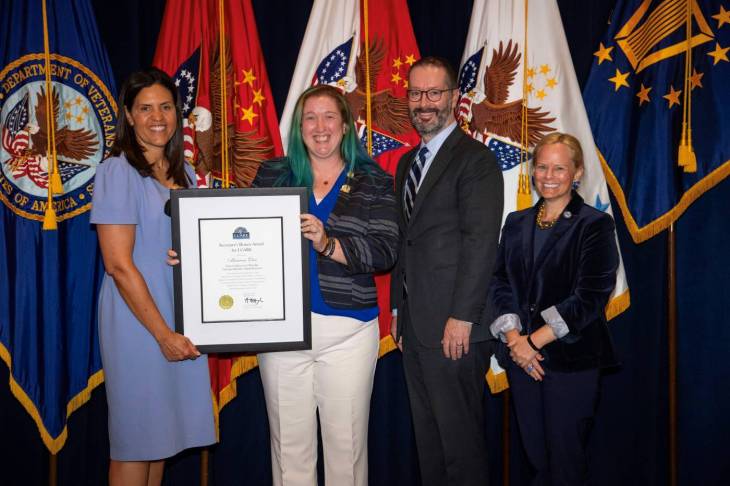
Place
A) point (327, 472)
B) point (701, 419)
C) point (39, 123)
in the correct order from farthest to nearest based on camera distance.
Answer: point (701, 419)
point (39, 123)
point (327, 472)

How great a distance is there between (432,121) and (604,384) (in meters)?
2.01

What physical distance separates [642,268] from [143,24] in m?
3.16

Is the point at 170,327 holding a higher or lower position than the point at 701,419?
higher

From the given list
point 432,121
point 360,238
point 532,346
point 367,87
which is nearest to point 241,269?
point 360,238

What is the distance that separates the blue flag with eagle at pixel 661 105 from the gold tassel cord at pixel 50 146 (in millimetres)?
2728

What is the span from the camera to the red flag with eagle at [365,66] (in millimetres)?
3131

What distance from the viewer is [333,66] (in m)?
3.13

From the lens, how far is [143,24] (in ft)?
10.7

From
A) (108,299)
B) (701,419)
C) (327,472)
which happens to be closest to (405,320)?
(327,472)

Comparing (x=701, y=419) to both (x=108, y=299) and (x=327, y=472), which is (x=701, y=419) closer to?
(x=327, y=472)

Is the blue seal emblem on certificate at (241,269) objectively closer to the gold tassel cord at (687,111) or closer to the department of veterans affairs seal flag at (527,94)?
the department of veterans affairs seal flag at (527,94)

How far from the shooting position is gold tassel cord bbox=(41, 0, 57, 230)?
2740 millimetres

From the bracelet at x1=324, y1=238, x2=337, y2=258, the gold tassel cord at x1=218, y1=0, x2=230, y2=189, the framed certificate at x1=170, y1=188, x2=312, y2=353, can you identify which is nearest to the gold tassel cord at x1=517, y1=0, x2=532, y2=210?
the bracelet at x1=324, y1=238, x2=337, y2=258

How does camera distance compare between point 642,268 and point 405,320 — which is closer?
point 405,320
